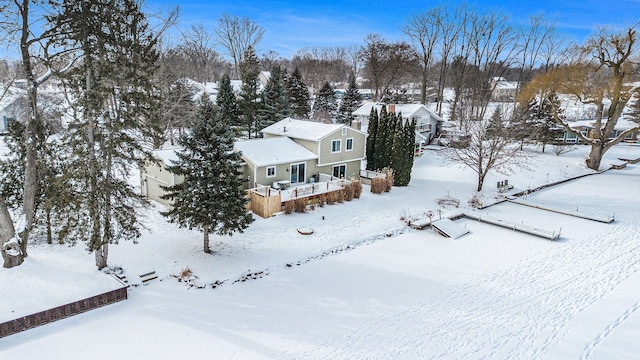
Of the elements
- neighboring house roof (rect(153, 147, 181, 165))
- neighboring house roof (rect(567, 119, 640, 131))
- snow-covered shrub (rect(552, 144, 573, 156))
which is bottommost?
snow-covered shrub (rect(552, 144, 573, 156))

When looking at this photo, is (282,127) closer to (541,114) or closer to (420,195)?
(420,195)

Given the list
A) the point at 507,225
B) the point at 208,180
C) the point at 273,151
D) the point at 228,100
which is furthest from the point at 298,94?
the point at 208,180

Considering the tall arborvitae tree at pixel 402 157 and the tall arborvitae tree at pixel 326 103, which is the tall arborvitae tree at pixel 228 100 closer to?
the tall arborvitae tree at pixel 326 103

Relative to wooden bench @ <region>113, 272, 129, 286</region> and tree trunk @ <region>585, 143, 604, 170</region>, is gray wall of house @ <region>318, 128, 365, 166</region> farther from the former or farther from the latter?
tree trunk @ <region>585, 143, 604, 170</region>

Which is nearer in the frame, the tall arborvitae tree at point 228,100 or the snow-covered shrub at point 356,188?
the snow-covered shrub at point 356,188

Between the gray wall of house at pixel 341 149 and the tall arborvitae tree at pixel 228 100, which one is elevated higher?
the tall arborvitae tree at pixel 228 100

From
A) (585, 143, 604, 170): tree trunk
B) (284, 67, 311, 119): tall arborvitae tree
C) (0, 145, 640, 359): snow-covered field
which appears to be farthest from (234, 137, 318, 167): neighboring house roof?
(585, 143, 604, 170): tree trunk

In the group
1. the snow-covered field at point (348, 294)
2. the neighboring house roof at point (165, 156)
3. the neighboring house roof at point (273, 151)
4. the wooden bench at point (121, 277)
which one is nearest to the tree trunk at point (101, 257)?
the snow-covered field at point (348, 294)
